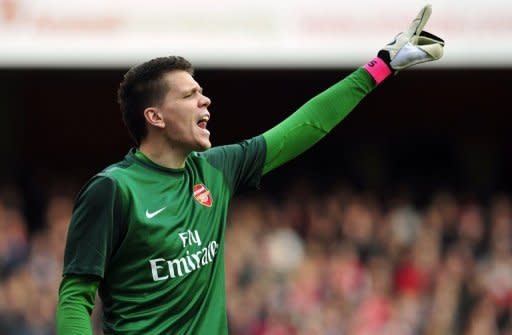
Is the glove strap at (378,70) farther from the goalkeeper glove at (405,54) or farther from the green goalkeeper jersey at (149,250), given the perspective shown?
the green goalkeeper jersey at (149,250)

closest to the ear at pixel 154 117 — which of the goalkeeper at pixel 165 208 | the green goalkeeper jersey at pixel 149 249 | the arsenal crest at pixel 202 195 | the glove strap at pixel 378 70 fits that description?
the goalkeeper at pixel 165 208

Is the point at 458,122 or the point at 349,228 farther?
the point at 458,122

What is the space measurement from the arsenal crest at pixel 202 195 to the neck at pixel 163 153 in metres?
0.12

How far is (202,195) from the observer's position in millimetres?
4219

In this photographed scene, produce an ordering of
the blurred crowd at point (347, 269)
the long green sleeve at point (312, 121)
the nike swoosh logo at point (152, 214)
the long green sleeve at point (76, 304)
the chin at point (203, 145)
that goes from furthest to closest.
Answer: the blurred crowd at point (347, 269) → the long green sleeve at point (312, 121) → the chin at point (203, 145) → the nike swoosh logo at point (152, 214) → the long green sleeve at point (76, 304)

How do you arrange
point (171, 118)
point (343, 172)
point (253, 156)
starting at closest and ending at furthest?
point (171, 118) → point (253, 156) → point (343, 172)

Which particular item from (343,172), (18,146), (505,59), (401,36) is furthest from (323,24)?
(401,36)

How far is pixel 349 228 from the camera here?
1201 centimetres

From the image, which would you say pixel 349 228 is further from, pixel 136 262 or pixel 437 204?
pixel 136 262

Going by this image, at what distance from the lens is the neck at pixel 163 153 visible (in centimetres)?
415

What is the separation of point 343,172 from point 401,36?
1083 cm

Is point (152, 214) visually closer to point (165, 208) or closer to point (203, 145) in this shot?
point (165, 208)

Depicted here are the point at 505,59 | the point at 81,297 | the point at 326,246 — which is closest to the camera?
the point at 81,297

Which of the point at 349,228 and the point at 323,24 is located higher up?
the point at 323,24
